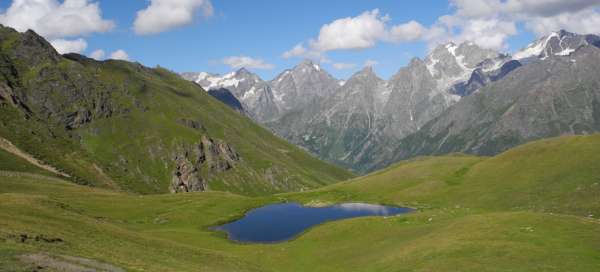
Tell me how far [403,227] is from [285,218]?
52.5m

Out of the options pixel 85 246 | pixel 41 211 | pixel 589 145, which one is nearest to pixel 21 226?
pixel 85 246

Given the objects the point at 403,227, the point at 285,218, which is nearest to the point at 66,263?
the point at 403,227

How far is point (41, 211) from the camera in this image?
63875 millimetres

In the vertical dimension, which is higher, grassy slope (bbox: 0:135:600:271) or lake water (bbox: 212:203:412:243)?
grassy slope (bbox: 0:135:600:271)

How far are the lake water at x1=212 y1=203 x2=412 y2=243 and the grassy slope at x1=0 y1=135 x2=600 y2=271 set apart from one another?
6034 millimetres

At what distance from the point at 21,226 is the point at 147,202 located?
8653cm

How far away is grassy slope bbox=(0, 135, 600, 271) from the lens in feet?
159

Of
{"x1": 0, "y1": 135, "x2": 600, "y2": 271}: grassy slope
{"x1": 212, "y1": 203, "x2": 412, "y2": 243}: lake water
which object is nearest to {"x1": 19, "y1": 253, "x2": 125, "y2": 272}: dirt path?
{"x1": 0, "y1": 135, "x2": 600, "y2": 271}: grassy slope

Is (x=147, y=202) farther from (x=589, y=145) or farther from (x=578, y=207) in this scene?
(x=589, y=145)

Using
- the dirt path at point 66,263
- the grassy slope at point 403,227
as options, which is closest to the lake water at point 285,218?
the grassy slope at point 403,227

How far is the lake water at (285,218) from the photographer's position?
322 feet

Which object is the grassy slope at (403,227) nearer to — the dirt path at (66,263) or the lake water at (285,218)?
the dirt path at (66,263)

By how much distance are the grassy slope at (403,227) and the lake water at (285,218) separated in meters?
6.03

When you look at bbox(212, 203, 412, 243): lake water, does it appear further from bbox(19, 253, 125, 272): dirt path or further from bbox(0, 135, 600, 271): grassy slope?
bbox(19, 253, 125, 272): dirt path
